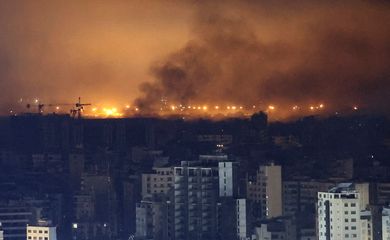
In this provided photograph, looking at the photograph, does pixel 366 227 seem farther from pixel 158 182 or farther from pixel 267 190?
pixel 158 182

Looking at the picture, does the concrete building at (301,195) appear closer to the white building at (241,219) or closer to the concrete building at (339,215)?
the white building at (241,219)

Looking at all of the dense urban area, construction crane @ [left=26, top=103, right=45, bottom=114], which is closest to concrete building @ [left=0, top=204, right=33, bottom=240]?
the dense urban area

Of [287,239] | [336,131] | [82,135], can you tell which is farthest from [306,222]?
[82,135]

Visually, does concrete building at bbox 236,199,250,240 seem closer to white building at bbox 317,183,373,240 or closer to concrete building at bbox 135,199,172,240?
concrete building at bbox 135,199,172,240

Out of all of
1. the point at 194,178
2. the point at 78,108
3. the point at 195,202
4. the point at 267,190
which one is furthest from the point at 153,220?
the point at 78,108

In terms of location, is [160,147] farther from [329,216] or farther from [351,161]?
[329,216]

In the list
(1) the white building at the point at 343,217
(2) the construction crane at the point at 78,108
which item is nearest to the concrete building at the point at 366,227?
(1) the white building at the point at 343,217
